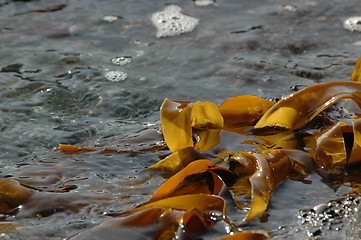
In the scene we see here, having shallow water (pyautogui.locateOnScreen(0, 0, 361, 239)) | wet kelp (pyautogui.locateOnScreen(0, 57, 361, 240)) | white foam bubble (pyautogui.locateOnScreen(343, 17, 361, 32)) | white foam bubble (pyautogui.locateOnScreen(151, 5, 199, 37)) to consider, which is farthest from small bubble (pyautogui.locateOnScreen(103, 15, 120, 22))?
wet kelp (pyautogui.locateOnScreen(0, 57, 361, 240))

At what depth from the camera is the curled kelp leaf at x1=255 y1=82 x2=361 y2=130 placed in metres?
2.36

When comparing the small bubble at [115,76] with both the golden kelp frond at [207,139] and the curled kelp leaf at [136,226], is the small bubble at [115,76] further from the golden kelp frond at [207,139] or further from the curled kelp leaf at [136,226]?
the curled kelp leaf at [136,226]

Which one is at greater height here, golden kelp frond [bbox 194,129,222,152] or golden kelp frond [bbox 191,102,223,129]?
golden kelp frond [bbox 191,102,223,129]

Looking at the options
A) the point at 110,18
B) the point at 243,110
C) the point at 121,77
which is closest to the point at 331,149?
the point at 243,110

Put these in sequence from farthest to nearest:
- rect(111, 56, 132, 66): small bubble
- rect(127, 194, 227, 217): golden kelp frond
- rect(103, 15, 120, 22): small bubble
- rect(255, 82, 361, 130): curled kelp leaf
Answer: rect(103, 15, 120, 22): small bubble, rect(111, 56, 132, 66): small bubble, rect(255, 82, 361, 130): curled kelp leaf, rect(127, 194, 227, 217): golden kelp frond

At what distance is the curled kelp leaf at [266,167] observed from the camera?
71.1 inches

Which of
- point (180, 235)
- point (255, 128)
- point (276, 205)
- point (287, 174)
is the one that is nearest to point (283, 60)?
point (255, 128)

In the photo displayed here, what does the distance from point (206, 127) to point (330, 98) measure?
0.49m

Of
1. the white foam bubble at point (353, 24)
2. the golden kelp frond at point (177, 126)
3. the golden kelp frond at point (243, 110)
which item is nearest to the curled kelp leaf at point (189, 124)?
the golden kelp frond at point (177, 126)

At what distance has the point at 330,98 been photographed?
2355 millimetres

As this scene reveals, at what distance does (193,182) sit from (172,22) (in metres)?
2.41

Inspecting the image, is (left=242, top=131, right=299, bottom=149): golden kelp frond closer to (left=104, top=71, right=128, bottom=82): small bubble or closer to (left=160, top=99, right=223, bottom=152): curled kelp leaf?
(left=160, top=99, right=223, bottom=152): curled kelp leaf

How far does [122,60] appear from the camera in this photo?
3.64 meters

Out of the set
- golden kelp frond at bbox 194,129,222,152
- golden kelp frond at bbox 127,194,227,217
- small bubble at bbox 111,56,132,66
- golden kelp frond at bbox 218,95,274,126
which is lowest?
small bubble at bbox 111,56,132,66
